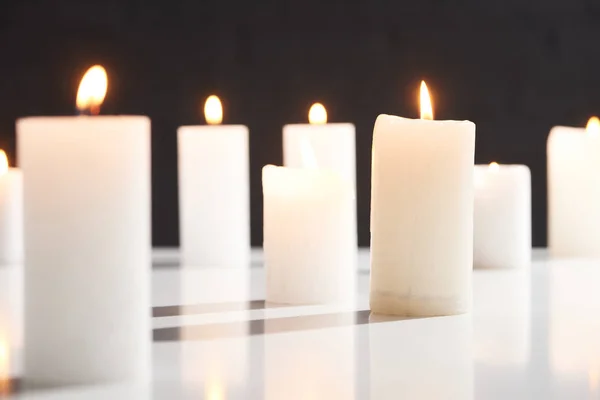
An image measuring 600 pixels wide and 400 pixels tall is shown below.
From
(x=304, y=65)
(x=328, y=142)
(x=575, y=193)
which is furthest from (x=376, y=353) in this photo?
(x=304, y=65)

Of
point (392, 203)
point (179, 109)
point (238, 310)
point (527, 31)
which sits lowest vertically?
point (238, 310)

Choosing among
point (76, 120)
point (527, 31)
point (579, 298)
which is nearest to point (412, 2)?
point (527, 31)

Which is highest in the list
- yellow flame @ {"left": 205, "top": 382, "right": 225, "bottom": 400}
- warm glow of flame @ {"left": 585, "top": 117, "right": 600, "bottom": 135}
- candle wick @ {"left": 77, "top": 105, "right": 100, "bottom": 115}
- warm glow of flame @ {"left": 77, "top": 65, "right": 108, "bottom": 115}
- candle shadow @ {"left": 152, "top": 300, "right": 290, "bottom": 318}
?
warm glow of flame @ {"left": 585, "top": 117, "right": 600, "bottom": 135}

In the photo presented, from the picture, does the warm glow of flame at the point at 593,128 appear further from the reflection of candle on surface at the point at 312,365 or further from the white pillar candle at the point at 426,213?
the reflection of candle on surface at the point at 312,365

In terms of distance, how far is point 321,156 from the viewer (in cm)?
158

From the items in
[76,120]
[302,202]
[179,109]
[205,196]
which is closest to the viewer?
[76,120]

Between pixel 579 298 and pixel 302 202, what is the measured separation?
1.07 feet

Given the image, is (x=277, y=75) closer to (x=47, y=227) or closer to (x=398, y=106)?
(x=398, y=106)

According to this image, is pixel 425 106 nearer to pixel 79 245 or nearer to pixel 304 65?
pixel 79 245

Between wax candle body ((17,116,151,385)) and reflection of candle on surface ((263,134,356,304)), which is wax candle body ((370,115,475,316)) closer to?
reflection of candle on surface ((263,134,356,304))

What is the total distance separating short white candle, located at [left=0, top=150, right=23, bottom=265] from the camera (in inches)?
59.4

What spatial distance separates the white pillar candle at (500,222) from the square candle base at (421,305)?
1.55ft

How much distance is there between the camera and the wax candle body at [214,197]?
1.50 m

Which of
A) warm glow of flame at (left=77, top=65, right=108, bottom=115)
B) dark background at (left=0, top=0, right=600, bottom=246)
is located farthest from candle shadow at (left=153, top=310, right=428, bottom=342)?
dark background at (left=0, top=0, right=600, bottom=246)
